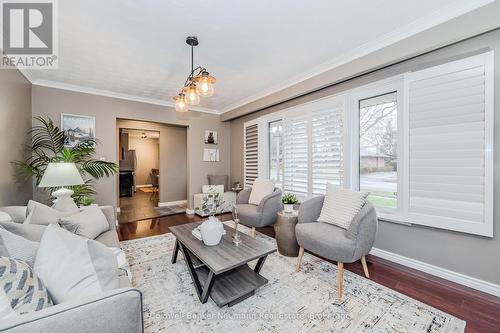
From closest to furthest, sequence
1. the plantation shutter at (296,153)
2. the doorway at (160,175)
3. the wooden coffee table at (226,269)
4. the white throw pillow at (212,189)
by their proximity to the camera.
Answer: the wooden coffee table at (226,269), the plantation shutter at (296,153), the white throw pillow at (212,189), the doorway at (160,175)

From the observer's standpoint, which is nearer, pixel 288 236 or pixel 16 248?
pixel 16 248

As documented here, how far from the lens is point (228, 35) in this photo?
2.29m

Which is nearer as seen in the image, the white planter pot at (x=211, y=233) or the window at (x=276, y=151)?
the white planter pot at (x=211, y=233)

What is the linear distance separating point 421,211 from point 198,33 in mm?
3097

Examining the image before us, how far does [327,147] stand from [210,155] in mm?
3140

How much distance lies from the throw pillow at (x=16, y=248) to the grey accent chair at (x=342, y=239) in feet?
6.84

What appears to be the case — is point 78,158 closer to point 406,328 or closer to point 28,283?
point 28,283

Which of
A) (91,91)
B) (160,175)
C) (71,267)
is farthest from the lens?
(160,175)

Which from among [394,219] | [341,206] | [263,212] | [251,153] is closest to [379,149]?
[394,219]

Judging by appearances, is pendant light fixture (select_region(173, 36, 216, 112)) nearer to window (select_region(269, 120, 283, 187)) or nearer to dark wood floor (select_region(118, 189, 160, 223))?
window (select_region(269, 120, 283, 187))

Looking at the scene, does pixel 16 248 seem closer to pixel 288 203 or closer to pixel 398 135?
pixel 288 203

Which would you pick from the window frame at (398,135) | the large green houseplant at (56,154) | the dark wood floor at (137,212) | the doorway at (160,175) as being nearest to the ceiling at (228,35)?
the window frame at (398,135)

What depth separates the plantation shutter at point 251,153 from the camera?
4.77m

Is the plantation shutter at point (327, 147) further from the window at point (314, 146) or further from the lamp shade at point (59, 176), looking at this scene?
the lamp shade at point (59, 176)
